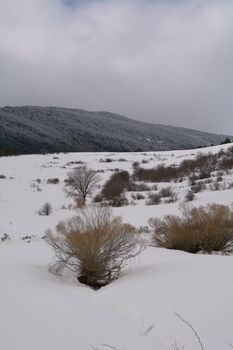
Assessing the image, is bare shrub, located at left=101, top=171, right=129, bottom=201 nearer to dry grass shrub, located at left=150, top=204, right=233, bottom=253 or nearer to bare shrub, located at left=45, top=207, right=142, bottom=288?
dry grass shrub, located at left=150, top=204, right=233, bottom=253

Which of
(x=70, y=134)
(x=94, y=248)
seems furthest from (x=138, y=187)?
(x=70, y=134)

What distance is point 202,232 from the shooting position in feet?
33.1

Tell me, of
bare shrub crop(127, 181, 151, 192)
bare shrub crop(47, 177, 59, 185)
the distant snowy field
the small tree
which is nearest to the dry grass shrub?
the distant snowy field

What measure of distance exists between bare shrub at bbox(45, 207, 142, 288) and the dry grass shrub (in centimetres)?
202

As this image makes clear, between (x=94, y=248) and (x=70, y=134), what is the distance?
9542 cm

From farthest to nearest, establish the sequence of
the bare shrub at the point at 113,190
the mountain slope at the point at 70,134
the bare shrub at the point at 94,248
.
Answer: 1. the mountain slope at the point at 70,134
2. the bare shrub at the point at 113,190
3. the bare shrub at the point at 94,248

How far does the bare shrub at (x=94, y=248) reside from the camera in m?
7.88

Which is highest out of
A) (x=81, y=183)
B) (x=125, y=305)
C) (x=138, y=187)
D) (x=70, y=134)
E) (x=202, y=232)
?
(x=70, y=134)

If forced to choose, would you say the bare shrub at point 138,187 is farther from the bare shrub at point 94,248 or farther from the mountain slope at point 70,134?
the mountain slope at point 70,134

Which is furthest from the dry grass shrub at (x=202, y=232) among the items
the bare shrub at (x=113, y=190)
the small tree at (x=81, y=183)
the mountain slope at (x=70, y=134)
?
the mountain slope at (x=70, y=134)

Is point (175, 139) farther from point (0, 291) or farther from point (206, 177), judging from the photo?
point (0, 291)

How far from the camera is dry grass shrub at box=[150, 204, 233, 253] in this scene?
10062 mm

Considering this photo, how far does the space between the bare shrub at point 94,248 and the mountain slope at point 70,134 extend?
67874mm

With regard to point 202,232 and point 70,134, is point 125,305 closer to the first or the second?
point 202,232
